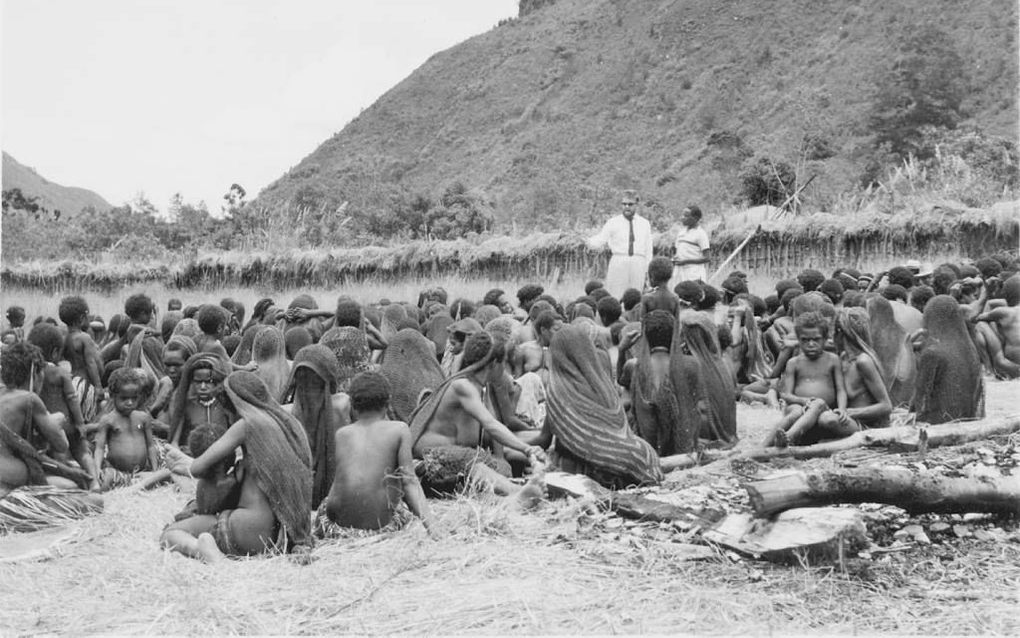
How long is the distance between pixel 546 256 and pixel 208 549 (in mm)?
13982

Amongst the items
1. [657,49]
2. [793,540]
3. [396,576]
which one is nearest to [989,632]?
[793,540]

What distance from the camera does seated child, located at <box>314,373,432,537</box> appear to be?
5.67 metres

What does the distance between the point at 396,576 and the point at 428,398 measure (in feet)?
6.53

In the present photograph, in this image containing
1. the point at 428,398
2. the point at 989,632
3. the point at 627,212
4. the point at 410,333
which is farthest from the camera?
the point at 627,212

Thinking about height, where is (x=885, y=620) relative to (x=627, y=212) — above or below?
below

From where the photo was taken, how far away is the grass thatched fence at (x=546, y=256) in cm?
1562

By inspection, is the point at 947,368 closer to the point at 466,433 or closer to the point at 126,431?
the point at 466,433

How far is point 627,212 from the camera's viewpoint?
1363cm

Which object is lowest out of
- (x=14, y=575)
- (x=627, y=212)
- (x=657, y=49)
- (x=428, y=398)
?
(x=14, y=575)

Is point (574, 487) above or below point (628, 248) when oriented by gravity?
below

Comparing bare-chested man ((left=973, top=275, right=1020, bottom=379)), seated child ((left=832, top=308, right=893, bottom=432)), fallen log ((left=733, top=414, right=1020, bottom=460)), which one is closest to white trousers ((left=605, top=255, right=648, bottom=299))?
bare-chested man ((left=973, top=275, right=1020, bottom=379))

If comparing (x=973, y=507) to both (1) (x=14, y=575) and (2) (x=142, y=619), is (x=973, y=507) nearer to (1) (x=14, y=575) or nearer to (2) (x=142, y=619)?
(2) (x=142, y=619)

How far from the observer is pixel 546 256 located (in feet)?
62.1

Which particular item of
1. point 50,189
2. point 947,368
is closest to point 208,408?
point 947,368
